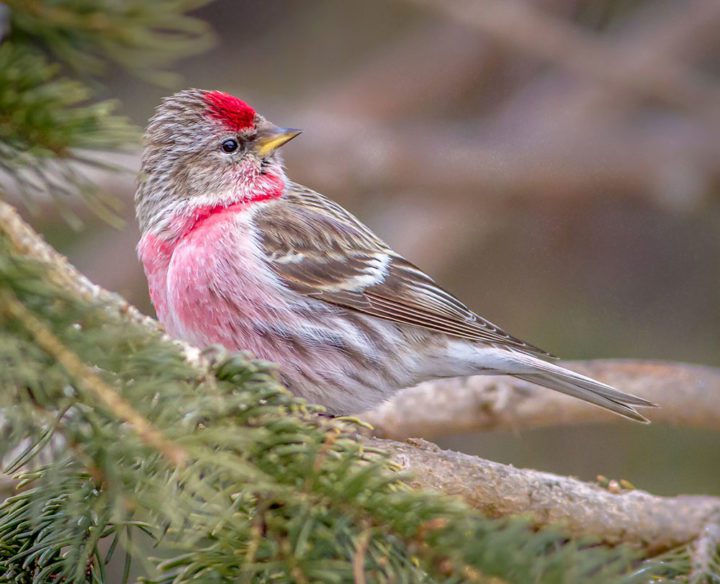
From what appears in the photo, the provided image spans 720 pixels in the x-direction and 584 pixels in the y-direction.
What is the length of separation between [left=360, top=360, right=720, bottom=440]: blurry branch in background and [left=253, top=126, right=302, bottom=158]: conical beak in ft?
2.87

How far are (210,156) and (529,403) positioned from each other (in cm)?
128

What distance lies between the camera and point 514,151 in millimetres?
4871

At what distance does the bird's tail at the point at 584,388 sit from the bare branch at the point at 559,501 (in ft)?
0.87

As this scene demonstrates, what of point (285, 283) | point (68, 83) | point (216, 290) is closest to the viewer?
point (68, 83)

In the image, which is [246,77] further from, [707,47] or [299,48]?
[707,47]

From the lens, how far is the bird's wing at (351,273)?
9.05 feet

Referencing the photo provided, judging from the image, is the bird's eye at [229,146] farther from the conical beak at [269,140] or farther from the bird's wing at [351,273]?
the bird's wing at [351,273]

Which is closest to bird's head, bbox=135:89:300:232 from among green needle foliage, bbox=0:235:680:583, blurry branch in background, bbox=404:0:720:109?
green needle foliage, bbox=0:235:680:583

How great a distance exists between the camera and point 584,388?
8.60ft

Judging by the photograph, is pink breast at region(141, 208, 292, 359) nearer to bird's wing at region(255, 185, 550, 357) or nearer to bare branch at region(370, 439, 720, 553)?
bird's wing at region(255, 185, 550, 357)

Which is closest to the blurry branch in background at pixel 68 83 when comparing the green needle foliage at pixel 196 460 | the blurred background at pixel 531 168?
the green needle foliage at pixel 196 460

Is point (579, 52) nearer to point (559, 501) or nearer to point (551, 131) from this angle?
point (551, 131)

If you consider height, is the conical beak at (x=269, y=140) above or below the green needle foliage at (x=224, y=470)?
above

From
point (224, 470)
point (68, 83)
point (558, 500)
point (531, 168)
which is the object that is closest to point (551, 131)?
point (531, 168)
